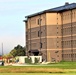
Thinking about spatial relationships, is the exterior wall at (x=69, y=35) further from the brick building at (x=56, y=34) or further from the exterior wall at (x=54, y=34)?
the exterior wall at (x=54, y=34)

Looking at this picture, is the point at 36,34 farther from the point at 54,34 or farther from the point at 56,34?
the point at 56,34

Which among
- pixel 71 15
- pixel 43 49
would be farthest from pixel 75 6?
pixel 43 49

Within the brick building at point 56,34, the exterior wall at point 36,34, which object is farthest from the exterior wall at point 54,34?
the exterior wall at point 36,34

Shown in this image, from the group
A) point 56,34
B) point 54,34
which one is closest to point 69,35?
point 56,34

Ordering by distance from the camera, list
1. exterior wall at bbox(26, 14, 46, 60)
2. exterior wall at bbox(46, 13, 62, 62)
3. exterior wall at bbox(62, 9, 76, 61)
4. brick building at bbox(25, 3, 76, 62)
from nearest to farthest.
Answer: exterior wall at bbox(62, 9, 76, 61), brick building at bbox(25, 3, 76, 62), exterior wall at bbox(46, 13, 62, 62), exterior wall at bbox(26, 14, 46, 60)

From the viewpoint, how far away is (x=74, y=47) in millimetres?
115125

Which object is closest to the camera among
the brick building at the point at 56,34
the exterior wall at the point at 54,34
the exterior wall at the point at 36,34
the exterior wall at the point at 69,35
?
the exterior wall at the point at 69,35

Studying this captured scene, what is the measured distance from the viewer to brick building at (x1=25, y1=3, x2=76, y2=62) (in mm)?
116625

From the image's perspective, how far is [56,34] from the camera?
410ft

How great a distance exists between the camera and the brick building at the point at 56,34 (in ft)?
383

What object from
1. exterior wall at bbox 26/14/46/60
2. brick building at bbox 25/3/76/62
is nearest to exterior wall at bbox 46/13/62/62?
brick building at bbox 25/3/76/62

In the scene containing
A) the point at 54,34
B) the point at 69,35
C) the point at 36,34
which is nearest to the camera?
the point at 69,35

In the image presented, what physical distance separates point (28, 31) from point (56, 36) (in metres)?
22.3

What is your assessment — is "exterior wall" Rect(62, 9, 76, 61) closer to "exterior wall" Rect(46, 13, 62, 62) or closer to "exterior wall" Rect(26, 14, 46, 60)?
"exterior wall" Rect(46, 13, 62, 62)
